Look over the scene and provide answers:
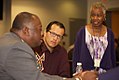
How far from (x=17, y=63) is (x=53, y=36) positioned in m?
1.12

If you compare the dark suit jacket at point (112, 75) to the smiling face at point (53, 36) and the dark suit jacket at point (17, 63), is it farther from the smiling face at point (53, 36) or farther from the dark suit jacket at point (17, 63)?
the smiling face at point (53, 36)

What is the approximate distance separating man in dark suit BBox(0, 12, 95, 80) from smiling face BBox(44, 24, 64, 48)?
902 mm

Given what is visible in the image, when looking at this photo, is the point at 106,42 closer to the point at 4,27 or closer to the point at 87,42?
the point at 87,42

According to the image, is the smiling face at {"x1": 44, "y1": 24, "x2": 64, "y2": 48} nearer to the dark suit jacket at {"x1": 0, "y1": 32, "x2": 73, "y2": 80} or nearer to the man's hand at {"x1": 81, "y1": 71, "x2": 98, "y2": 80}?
the man's hand at {"x1": 81, "y1": 71, "x2": 98, "y2": 80}

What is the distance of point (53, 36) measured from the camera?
8.70 ft

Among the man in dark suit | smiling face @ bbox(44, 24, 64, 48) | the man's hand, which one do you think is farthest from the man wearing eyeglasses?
the man in dark suit

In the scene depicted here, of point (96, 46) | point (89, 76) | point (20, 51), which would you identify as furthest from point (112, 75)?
point (96, 46)

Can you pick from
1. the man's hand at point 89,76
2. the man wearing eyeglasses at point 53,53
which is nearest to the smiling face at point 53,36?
the man wearing eyeglasses at point 53,53

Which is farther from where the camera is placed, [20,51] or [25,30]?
[25,30]

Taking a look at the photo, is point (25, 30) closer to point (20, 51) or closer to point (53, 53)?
point (20, 51)

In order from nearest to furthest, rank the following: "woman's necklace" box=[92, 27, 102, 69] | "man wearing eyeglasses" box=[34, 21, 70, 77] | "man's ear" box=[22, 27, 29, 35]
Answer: "man's ear" box=[22, 27, 29, 35] → "man wearing eyeglasses" box=[34, 21, 70, 77] → "woman's necklace" box=[92, 27, 102, 69]

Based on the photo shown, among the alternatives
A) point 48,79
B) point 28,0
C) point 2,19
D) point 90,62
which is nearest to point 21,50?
point 48,79

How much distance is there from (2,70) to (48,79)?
0.29 m

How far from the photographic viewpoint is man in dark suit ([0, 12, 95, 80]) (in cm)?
156
